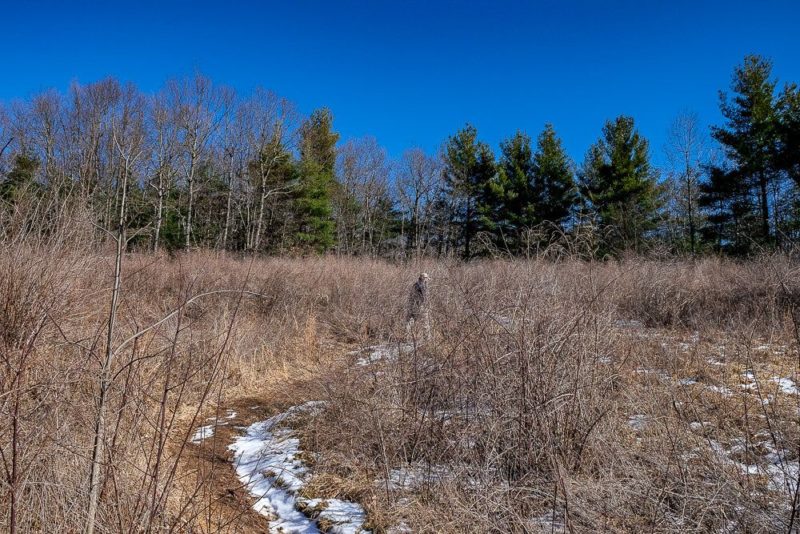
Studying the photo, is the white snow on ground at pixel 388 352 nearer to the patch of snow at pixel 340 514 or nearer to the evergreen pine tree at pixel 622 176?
the patch of snow at pixel 340 514

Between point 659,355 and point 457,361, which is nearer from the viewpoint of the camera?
point 457,361

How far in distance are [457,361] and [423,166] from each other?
99.3 feet

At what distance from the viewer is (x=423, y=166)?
3272cm

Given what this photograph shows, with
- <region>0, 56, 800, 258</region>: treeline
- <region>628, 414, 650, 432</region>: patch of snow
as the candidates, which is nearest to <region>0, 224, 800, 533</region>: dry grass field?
<region>628, 414, 650, 432</region>: patch of snow

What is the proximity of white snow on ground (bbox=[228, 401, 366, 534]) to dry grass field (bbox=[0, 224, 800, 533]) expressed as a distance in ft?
0.16

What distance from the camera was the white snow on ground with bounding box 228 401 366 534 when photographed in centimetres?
286

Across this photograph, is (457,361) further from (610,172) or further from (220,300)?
(610,172)

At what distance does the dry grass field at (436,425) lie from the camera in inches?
84.0

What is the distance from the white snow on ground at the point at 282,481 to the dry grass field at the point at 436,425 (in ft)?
0.16

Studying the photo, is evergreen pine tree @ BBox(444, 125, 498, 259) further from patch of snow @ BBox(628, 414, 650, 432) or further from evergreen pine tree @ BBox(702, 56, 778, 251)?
patch of snow @ BBox(628, 414, 650, 432)

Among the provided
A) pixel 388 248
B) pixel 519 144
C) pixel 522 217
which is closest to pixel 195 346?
pixel 522 217

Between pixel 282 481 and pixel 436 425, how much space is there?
1273mm

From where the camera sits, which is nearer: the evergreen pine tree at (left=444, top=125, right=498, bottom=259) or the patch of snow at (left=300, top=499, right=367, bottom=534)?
the patch of snow at (left=300, top=499, right=367, bottom=534)

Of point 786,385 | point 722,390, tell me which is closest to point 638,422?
point 722,390
